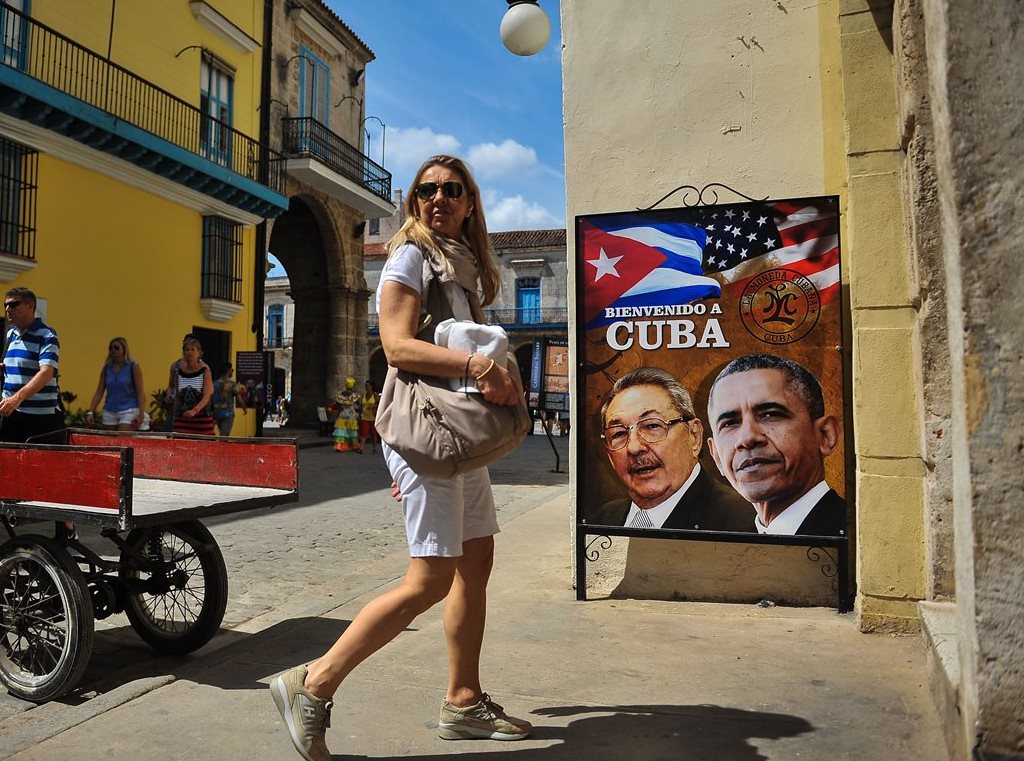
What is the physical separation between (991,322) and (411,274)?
5.00ft

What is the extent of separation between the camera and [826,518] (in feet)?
13.1

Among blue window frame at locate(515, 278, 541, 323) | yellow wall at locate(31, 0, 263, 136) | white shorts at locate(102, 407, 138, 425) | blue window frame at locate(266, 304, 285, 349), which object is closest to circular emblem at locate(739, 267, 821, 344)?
white shorts at locate(102, 407, 138, 425)

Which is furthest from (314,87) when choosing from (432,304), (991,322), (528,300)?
(528,300)

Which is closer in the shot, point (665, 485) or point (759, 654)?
point (759, 654)

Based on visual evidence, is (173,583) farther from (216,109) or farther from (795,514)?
(216,109)

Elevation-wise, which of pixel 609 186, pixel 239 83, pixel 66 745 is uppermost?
pixel 239 83

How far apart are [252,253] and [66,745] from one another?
54.7 ft

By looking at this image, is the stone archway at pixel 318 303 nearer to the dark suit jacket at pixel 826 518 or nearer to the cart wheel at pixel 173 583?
the cart wheel at pixel 173 583

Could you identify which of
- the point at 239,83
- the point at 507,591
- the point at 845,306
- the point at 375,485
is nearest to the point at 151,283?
the point at 239,83

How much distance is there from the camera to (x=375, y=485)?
1128cm

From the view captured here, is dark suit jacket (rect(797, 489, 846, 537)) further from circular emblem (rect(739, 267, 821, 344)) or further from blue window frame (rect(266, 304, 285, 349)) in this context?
blue window frame (rect(266, 304, 285, 349))

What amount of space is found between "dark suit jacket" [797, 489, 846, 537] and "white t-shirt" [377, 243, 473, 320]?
231cm

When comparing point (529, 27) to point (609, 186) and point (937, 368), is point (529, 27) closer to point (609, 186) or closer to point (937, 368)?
point (609, 186)

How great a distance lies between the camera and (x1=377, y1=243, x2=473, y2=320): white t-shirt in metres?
2.45
